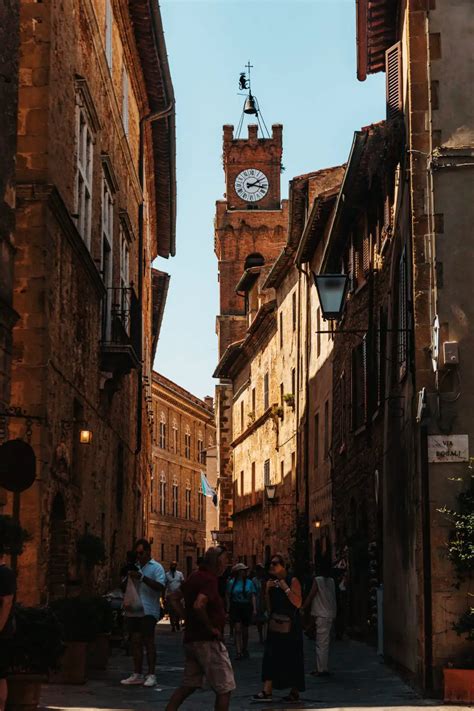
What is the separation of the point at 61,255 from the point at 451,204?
5507mm

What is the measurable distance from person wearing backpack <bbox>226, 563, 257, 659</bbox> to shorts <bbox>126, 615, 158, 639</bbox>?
5702 mm

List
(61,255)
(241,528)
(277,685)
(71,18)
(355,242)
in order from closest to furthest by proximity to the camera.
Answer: (277,685) → (61,255) → (71,18) → (355,242) → (241,528)

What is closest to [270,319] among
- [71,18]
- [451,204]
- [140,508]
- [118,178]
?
[140,508]

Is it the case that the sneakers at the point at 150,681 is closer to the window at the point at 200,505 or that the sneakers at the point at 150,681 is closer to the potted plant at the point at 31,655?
the potted plant at the point at 31,655

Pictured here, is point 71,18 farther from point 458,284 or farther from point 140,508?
point 140,508

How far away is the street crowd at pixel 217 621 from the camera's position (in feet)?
33.3

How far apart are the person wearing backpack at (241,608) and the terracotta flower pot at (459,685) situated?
311 inches

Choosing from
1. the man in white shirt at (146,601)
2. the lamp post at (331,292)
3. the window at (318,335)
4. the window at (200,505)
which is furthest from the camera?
the window at (200,505)

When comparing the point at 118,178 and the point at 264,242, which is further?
the point at 264,242

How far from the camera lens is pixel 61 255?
55.4 ft

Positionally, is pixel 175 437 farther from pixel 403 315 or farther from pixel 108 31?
pixel 403 315

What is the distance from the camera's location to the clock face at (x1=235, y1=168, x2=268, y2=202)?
71625mm

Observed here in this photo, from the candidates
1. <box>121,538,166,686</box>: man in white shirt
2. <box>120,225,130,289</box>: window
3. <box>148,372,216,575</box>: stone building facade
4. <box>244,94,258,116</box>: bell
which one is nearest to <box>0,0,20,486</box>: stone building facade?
<box>121,538,166,686</box>: man in white shirt

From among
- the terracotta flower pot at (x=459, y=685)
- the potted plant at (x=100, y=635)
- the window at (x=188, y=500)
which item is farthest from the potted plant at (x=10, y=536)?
the window at (x=188, y=500)
